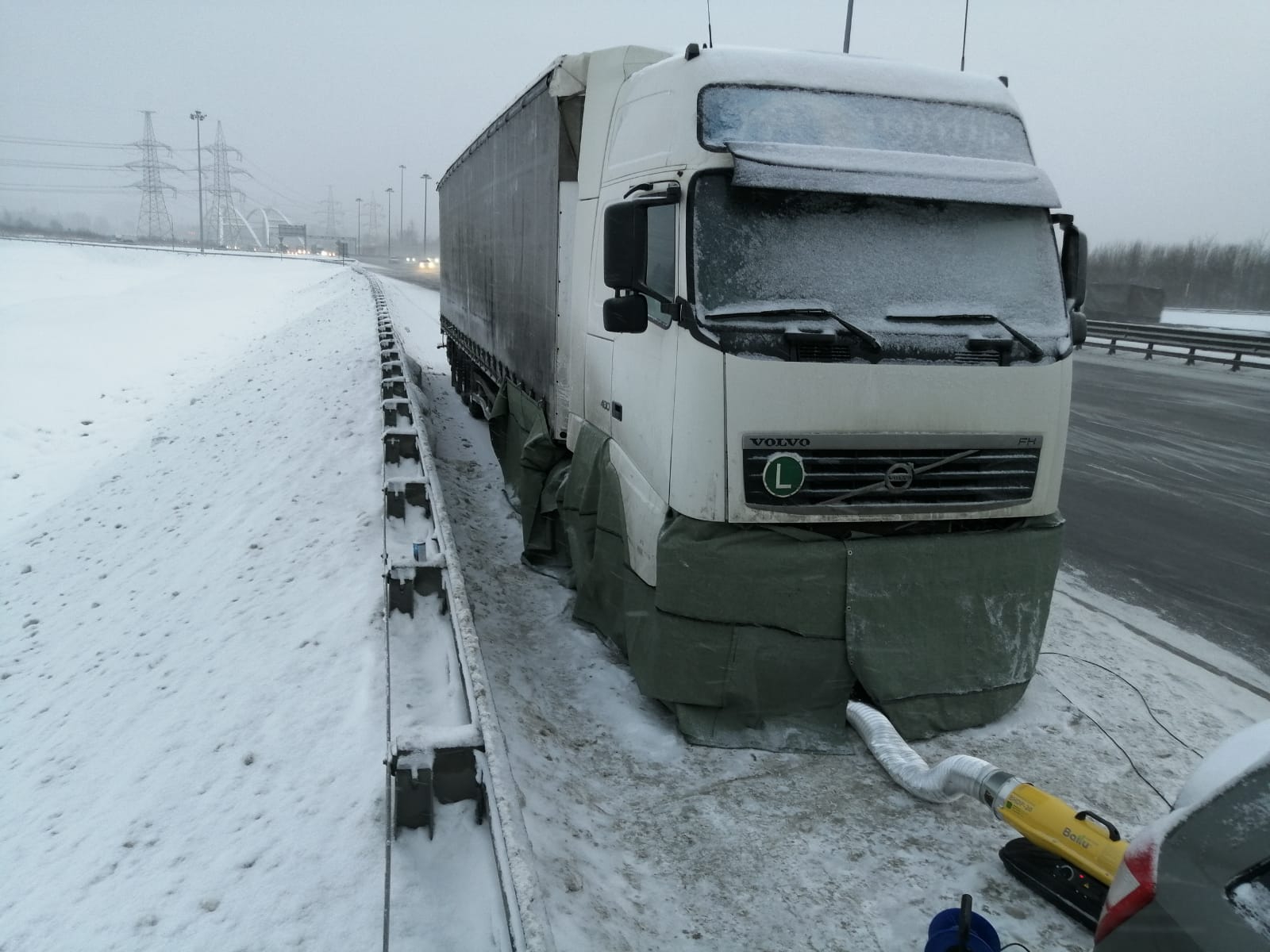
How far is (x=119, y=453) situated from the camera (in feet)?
45.2

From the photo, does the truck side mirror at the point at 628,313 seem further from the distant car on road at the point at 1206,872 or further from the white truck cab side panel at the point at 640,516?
the distant car on road at the point at 1206,872

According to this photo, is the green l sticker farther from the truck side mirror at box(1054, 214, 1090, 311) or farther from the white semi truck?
the truck side mirror at box(1054, 214, 1090, 311)

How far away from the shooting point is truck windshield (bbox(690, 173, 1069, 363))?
4320 millimetres

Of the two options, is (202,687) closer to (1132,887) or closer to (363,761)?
(363,761)

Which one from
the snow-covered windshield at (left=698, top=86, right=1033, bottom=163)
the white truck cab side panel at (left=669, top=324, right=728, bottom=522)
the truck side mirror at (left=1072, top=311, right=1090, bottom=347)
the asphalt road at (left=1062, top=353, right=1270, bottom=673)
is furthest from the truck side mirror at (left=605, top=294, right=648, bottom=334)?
the asphalt road at (left=1062, top=353, right=1270, bottom=673)

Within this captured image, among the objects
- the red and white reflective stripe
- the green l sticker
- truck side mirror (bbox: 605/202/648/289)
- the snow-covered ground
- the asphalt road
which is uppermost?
the snow-covered ground

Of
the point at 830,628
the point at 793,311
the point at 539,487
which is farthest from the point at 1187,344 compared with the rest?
the point at 793,311

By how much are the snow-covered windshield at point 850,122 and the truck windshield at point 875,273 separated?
32cm

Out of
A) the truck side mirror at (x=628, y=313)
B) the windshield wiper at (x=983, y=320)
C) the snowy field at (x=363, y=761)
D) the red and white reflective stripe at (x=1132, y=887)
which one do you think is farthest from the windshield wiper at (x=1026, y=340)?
the red and white reflective stripe at (x=1132, y=887)

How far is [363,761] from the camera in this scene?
3.77 metres

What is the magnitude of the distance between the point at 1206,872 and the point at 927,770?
2426 mm

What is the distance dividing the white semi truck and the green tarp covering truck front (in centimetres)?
1

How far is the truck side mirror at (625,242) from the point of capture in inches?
176

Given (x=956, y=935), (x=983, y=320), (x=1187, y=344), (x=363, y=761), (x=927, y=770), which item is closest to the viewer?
(x=956, y=935)
